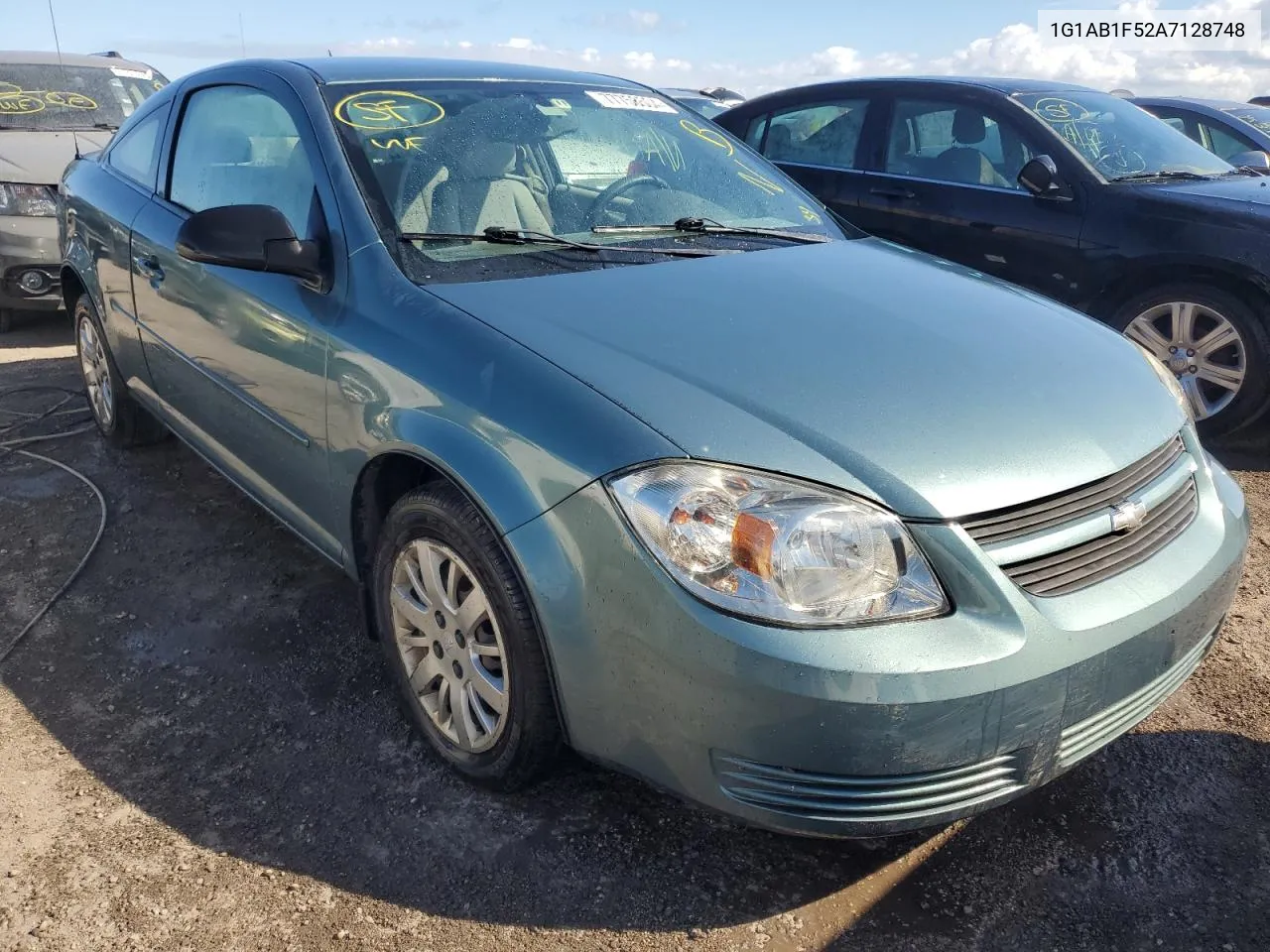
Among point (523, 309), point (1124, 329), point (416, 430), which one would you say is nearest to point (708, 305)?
point (523, 309)

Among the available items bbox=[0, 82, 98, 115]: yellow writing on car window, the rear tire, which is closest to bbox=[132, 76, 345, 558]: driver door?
the rear tire

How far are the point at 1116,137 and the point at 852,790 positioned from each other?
14.7 feet

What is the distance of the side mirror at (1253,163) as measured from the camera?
5.42 m

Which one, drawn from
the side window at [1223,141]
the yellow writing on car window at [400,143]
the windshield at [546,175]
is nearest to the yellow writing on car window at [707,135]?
the windshield at [546,175]

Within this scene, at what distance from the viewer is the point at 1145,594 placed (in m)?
1.93

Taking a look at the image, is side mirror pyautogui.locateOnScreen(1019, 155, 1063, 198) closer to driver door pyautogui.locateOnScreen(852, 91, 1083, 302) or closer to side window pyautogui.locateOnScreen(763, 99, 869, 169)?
driver door pyautogui.locateOnScreen(852, 91, 1083, 302)

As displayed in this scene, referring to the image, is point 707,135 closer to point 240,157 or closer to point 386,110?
point 386,110

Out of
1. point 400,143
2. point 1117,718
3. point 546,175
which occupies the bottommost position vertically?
point 1117,718

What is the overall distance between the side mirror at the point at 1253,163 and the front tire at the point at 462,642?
508 centimetres

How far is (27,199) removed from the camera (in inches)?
236

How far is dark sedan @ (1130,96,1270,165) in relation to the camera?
7.57 m

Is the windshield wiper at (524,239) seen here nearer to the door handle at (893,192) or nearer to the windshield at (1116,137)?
the door handle at (893,192)

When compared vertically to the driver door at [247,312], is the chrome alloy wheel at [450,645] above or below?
below

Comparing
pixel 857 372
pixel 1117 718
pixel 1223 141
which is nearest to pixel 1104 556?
pixel 1117 718
